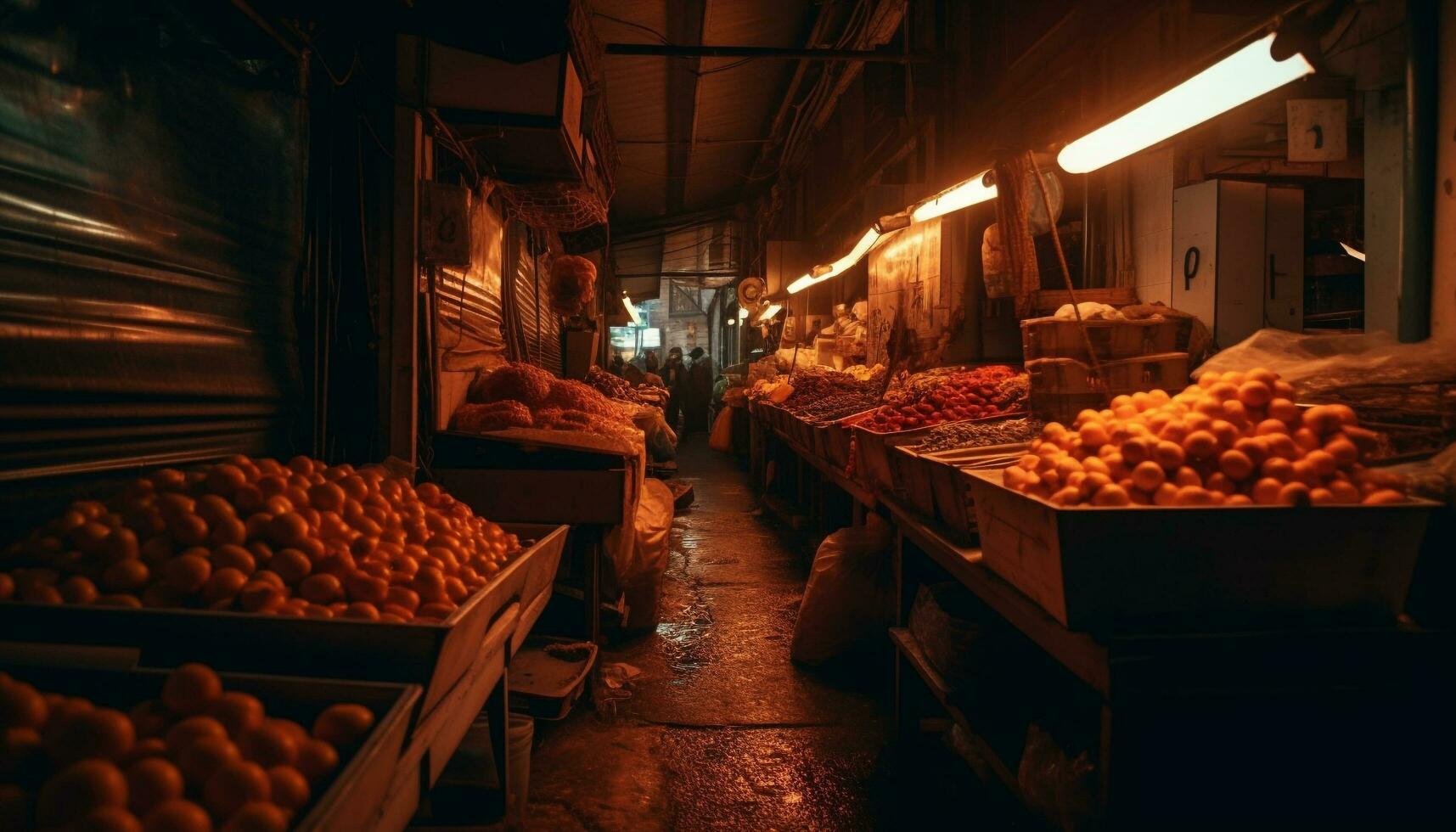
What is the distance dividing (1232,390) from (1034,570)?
0.95m

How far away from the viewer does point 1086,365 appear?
12.4 ft

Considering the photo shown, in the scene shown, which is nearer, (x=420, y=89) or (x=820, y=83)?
(x=420, y=89)

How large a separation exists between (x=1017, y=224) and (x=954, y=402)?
3.65 ft

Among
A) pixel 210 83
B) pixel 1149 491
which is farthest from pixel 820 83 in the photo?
pixel 1149 491

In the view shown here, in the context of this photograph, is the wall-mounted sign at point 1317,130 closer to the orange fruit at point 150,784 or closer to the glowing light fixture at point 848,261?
the glowing light fixture at point 848,261

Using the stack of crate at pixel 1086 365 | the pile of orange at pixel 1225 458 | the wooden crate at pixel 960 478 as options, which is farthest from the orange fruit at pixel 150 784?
the stack of crate at pixel 1086 365

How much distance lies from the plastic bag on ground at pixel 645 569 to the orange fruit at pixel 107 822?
3.97 meters

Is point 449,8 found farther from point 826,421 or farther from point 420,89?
point 826,421

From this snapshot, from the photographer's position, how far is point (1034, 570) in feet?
7.07

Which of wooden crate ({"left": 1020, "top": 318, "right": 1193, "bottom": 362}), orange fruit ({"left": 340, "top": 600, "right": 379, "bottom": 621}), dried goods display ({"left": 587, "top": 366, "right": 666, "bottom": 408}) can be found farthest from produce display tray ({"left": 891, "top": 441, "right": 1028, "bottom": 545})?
dried goods display ({"left": 587, "top": 366, "right": 666, "bottom": 408})

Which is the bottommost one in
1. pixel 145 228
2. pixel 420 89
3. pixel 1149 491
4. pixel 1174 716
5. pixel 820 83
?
pixel 1174 716

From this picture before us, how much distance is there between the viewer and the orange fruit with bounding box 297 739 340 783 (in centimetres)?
126

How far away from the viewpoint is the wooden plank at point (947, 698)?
265 cm

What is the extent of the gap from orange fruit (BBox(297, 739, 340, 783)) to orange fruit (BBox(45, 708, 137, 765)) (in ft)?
0.87
